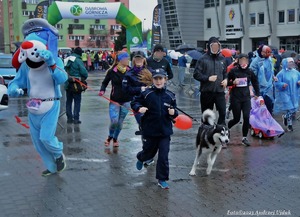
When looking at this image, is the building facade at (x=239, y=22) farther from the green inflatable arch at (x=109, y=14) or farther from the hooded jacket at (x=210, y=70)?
the hooded jacket at (x=210, y=70)

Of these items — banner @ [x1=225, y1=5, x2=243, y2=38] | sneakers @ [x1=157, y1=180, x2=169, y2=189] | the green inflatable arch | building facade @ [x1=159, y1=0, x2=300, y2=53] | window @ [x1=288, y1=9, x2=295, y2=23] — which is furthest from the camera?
banner @ [x1=225, y1=5, x2=243, y2=38]

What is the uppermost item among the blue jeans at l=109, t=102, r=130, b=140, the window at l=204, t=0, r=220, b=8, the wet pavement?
the window at l=204, t=0, r=220, b=8

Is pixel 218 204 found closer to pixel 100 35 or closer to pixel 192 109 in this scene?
pixel 192 109

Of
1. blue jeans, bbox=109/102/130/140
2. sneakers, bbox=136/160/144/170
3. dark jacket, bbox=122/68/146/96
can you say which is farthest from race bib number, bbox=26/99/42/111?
blue jeans, bbox=109/102/130/140

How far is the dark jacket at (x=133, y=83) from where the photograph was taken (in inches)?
289

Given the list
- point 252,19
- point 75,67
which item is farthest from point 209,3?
point 75,67

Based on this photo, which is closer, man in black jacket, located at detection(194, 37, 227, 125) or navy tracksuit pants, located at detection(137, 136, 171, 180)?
navy tracksuit pants, located at detection(137, 136, 171, 180)

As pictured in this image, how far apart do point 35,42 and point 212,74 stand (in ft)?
11.2

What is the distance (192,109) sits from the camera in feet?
48.8

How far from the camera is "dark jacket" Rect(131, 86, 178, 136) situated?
241 inches

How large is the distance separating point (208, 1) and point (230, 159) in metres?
58.5

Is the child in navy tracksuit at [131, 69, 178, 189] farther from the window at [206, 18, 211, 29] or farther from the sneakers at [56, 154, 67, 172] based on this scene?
the window at [206, 18, 211, 29]

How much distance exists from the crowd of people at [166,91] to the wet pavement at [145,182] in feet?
1.28

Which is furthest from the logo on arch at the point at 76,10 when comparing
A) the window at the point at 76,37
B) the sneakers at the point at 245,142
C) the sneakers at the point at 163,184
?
the window at the point at 76,37
